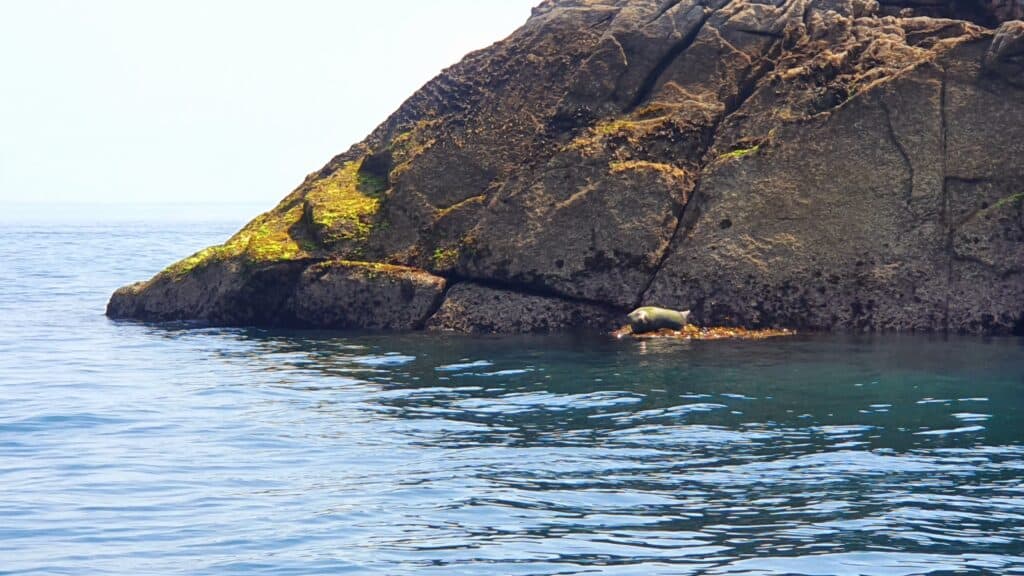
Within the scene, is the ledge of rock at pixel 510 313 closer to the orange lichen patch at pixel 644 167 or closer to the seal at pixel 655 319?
the seal at pixel 655 319

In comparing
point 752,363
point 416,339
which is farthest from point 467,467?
point 416,339

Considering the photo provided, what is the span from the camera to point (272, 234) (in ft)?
83.9

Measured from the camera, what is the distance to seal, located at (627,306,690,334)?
21.8 metres

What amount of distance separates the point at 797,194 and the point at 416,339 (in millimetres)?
7540

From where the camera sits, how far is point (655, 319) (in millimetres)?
21844

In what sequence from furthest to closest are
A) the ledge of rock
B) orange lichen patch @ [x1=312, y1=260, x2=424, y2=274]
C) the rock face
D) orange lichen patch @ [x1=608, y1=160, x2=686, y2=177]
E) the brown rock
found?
1. orange lichen patch @ [x1=312, y1=260, x2=424, y2=274]
2. the brown rock
3. orange lichen patch @ [x1=608, y1=160, x2=686, y2=177]
4. the ledge of rock
5. the rock face

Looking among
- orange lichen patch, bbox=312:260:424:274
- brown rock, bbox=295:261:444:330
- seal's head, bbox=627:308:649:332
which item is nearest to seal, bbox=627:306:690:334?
seal's head, bbox=627:308:649:332

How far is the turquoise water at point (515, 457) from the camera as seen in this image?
10.1m

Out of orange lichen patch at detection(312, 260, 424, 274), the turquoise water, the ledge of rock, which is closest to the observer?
the turquoise water

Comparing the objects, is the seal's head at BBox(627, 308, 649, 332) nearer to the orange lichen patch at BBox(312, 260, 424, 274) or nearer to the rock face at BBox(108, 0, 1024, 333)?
the rock face at BBox(108, 0, 1024, 333)

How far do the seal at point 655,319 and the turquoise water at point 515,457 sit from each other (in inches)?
24.0

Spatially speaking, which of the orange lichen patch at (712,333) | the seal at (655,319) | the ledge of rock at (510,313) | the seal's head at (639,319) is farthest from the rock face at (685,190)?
the seal's head at (639,319)

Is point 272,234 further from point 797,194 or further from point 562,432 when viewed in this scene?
point 562,432

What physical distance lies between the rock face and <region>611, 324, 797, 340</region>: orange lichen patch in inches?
8.3
